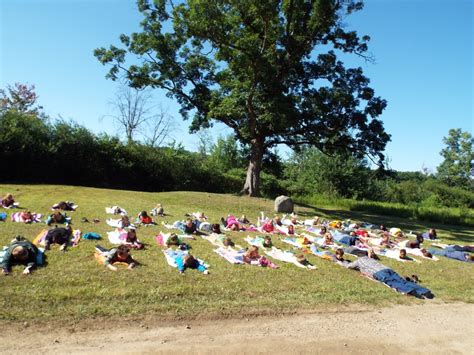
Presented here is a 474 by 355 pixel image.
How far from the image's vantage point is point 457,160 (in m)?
60.1

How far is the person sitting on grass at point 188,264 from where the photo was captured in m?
8.59

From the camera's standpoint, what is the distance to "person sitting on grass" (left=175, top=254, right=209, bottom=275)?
859 cm

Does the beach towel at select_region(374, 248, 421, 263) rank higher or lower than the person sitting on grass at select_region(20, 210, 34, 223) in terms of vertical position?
lower

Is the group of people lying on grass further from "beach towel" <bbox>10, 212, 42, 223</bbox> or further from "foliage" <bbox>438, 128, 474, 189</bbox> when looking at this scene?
"foliage" <bbox>438, 128, 474, 189</bbox>

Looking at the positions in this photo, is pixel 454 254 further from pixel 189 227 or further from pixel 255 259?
pixel 189 227

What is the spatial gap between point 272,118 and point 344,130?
5689 mm

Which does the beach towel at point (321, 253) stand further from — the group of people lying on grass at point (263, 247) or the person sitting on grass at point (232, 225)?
the person sitting on grass at point (232, 225)

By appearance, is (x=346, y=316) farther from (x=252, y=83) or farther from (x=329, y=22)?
(x=329, y=22)

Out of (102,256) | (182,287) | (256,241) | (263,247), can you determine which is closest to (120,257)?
(102,256)

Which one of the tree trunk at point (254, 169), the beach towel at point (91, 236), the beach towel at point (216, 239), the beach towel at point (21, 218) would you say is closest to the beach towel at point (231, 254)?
the beach towel at point (216, 239)

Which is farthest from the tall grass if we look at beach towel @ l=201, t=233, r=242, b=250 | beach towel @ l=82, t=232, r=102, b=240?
beach towel @ l=82, t=232, r=102, b=240

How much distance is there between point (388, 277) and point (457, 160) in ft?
199

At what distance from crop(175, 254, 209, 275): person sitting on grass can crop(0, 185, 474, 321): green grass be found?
0.19m

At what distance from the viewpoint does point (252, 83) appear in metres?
20.8
